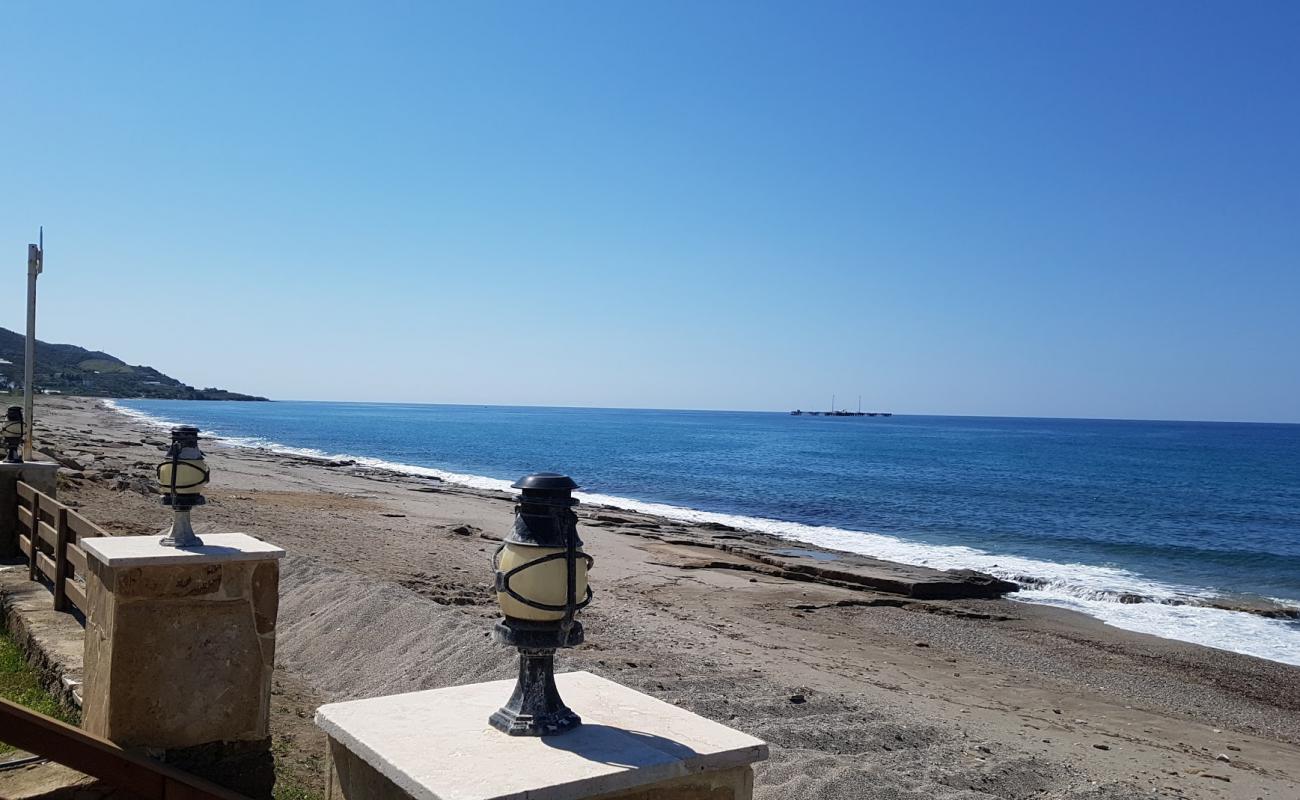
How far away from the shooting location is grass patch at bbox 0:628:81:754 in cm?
497

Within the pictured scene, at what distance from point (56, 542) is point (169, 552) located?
3.45 m

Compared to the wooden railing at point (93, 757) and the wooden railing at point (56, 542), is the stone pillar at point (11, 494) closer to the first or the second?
the wooden railing at point (56, 542)

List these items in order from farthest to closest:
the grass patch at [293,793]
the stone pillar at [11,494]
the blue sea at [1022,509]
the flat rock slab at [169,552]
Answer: the blue sea at [1022,509], the stone pillar at [11,494], the grass patch at [293,793], the flat rock slab at [169,552]

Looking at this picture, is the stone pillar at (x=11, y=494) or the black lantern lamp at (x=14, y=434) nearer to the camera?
the stone pillar at (x=11, y=494)

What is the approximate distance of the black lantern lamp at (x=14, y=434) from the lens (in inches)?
360

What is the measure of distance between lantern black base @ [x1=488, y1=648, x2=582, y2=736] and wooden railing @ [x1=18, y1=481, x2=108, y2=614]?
13.1 ft

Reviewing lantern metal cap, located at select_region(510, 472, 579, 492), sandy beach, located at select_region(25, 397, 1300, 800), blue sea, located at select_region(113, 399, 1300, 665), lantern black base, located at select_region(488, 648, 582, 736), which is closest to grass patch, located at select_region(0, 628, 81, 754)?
sandy beach, located at select_region(25, 397, 1300, 800)

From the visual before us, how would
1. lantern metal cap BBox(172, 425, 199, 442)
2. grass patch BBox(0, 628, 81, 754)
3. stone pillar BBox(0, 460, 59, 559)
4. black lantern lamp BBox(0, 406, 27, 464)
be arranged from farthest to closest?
black lantern lamp BBox(0, 406, 27, 464) → stone pillar BBox(0, 460, 59, 559) → grass patch BBox(0, 628, 81, 754) → lantern metal cap BBox(172, 425, 199, 442)

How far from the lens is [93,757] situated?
8.95ft

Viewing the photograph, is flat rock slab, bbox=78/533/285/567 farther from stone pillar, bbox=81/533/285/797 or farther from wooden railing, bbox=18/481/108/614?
wooden railing, bbox=18/481/108/614

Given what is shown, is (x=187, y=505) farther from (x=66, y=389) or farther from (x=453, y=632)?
(x=66, y=389)

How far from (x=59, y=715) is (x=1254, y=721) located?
11.1 m

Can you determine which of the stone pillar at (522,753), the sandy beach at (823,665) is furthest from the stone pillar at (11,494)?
the stone pillar at (522,753)

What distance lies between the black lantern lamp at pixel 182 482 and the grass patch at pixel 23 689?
4.57ft
